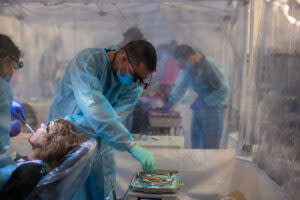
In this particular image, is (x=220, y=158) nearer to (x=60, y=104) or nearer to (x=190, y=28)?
(x=190, y=28)

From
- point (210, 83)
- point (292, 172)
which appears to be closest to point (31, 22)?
point (210, 83)

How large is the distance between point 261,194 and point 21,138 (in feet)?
4.38

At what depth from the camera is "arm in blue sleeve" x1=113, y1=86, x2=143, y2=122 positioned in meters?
1.43

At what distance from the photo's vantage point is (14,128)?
47.7 inches

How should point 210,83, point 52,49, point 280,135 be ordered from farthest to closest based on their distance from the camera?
point 210,83 → point 52,49 → point 280,135

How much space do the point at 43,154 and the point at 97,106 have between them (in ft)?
1.21

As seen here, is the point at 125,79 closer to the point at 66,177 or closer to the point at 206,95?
the point at 66,177

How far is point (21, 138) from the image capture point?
1313 millimetres

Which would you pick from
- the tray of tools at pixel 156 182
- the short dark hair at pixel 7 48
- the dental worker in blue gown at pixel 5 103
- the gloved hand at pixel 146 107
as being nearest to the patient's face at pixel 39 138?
the dental worker in blue gown at pixel 5 103

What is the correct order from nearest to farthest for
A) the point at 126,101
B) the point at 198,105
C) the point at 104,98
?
the point at 104,98
the point at 126,101
the point at 198,105

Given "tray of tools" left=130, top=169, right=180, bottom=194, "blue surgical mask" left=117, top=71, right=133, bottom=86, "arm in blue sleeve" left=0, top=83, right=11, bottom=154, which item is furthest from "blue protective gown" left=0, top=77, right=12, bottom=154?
"tray of tools" left=130, top=169, right=180, bottom=194

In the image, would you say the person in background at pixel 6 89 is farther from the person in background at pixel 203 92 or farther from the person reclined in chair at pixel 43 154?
the person in background at pixel 203 92

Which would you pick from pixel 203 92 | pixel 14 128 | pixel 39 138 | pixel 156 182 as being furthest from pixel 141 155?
pixel 203 92

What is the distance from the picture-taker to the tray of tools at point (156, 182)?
1251mm
